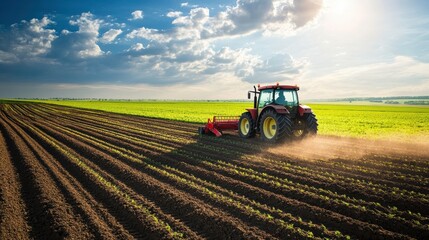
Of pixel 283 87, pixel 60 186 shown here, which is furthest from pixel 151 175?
pixel 283 87

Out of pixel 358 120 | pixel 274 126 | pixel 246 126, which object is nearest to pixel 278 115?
pixel 274 126

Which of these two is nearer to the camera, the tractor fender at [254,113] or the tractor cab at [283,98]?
→ the tractor cab at [283,98]

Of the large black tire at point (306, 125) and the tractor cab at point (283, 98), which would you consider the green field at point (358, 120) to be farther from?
the tractor cab at point (283, 98)

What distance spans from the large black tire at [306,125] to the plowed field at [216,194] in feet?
5.56

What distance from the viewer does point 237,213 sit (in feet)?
17.2

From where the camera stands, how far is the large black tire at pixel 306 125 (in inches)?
478

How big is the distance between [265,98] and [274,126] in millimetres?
1230

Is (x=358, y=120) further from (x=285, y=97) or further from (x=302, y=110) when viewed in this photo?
(x=285, y=97)

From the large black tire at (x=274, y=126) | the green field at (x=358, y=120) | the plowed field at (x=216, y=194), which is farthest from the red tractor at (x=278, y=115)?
the green field at (x=358, y=120)

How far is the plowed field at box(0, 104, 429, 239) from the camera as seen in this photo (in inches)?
185

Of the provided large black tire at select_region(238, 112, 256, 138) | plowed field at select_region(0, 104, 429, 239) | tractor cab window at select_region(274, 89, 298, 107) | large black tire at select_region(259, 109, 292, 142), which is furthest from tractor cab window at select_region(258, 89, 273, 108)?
plowed field at select_region(0, 104, 429, 239)

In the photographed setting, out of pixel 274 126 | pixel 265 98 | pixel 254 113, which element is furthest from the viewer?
pixel 254 113

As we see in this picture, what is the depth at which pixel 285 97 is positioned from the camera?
12.2m

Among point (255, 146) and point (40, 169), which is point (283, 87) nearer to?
point (255, 146)
